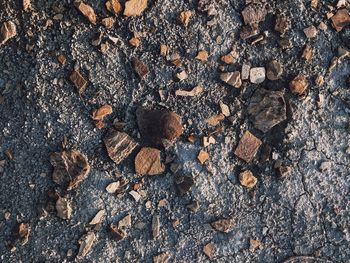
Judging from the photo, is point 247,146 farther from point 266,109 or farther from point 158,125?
point 158,125

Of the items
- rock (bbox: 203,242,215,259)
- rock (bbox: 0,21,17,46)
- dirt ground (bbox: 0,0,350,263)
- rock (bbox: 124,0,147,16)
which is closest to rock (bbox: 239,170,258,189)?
dirt ground (bbox: 0,0,350,263)

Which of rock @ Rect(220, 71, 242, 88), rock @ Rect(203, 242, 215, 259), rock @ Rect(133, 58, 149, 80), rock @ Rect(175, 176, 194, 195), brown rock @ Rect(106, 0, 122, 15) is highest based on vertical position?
brown rock @ Rect(106, 0, 122, 15)

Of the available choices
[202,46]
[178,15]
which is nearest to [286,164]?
[202,46]

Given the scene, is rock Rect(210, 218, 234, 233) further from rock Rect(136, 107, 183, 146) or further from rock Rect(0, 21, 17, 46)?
rock Rect(0, 21, 17, 46)

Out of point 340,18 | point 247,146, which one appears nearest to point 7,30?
point 247,146

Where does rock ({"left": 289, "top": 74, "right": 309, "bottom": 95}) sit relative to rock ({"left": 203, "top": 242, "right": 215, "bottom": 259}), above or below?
above

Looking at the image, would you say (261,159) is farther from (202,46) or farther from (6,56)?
(6,56)
